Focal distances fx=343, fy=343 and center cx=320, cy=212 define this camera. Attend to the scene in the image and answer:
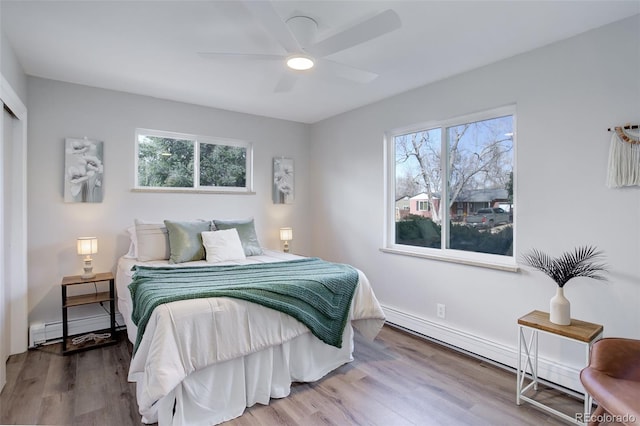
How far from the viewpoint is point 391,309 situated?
142 inches

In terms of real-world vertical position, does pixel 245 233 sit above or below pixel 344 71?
below

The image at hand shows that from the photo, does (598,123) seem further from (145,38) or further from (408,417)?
(145,38)

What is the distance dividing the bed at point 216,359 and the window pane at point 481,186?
154 cm

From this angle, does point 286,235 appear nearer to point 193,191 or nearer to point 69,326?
point 193,191

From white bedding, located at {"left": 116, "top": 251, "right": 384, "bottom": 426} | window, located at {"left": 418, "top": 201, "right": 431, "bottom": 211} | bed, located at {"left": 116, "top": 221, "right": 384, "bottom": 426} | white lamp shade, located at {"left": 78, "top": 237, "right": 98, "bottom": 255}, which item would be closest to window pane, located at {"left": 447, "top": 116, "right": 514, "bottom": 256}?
window, located at {"left": 418, "top": 201, "right": 431, "bottom": 211}

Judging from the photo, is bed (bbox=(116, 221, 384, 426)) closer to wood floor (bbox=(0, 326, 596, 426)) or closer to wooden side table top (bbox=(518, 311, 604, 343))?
wood floor (bbox=(0, 326, 596, 426))

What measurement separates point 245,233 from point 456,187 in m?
2.16

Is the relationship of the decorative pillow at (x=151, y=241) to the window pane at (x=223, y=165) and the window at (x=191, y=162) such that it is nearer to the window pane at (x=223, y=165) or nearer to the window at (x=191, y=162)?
the window at (x=191, y=162)

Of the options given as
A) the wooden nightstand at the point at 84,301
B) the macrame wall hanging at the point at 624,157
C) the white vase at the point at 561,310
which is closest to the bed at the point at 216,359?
the wooden nightstand at the point at 84,301

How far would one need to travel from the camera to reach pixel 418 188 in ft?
11.5

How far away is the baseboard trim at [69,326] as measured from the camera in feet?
9.89

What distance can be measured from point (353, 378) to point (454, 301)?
118cm

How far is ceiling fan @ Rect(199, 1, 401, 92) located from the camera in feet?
5.54

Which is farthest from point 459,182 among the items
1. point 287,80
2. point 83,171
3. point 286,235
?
point 83,171
